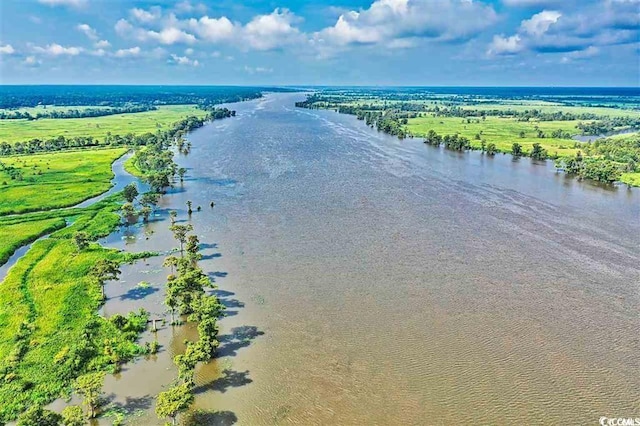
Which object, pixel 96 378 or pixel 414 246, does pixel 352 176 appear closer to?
pixel 414 246

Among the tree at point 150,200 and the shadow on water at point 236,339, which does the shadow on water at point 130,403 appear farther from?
the tree at point 150,200

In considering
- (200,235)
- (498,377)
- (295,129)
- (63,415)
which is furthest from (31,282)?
(295,129)

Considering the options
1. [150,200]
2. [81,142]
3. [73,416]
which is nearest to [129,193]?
[150,200]

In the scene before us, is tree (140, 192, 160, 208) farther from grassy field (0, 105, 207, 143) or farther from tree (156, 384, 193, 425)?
grassy field (0, 105, 207, 143)

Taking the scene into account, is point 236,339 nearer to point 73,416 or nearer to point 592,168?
point 73,416

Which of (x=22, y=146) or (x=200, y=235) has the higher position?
(x=22, y=146)

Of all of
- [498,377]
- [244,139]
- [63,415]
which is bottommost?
[498,377]

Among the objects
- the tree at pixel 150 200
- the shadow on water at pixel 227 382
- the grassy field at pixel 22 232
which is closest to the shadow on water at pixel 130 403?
the shadow on water at pixel 227 382

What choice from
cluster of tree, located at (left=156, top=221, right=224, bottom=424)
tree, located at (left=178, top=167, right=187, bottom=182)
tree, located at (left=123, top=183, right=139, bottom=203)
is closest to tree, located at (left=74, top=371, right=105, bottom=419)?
cluster of tree, located at (left=156, top=221, right=224, bottom=424)
